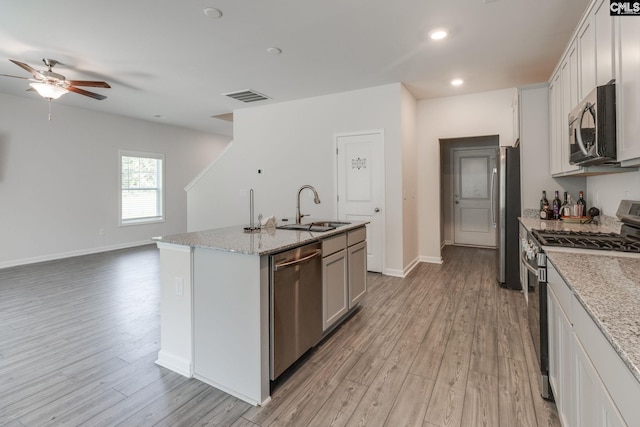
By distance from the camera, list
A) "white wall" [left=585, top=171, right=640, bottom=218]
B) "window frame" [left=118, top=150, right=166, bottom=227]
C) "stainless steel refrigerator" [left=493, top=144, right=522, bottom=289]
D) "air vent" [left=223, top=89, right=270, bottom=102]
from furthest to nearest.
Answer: "window frame" [left=118, top=150, right=166, bottom=227] → "air vent" [left=223, top=89, right=270, bottom=102] → "stainless steel refrigerator" [left=493, top=144, right=522, bottom=289] → "white wall" [left=585, top=171, right=640, bottom=218]

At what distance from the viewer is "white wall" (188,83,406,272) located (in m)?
4.67

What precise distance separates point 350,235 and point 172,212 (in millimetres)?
6344

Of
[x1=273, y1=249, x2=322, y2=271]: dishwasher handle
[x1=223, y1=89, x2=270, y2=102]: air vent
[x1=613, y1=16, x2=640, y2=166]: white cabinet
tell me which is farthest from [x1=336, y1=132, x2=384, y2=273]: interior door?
[x1=613, y1=16, x2=640, y2=166]: white cabinet

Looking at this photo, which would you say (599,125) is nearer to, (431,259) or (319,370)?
(319,370)

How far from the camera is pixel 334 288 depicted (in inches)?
108

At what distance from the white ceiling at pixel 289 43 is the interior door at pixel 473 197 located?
2038mm

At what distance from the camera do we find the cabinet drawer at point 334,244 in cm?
257

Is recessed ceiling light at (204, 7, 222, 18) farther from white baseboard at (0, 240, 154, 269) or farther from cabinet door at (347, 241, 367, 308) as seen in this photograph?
white baseboard at (0, 240, 154, 269)

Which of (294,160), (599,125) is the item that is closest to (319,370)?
(599,125)

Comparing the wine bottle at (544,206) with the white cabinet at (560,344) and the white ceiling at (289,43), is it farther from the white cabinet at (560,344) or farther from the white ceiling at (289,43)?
the white cabinet at (560,344)

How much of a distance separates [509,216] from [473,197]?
116 inches

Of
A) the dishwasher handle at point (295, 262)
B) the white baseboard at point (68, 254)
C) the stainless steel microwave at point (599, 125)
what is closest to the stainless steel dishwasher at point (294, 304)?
the dishwasher handle at point (295, 262)

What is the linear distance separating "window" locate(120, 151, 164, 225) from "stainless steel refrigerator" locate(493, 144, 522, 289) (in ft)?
23.6

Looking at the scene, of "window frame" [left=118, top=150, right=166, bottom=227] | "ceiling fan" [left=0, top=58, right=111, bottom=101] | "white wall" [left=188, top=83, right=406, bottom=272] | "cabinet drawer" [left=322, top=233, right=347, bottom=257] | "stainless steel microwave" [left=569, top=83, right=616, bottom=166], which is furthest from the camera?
"window frame" [left=118, top=150, right=166, bottom=227]
